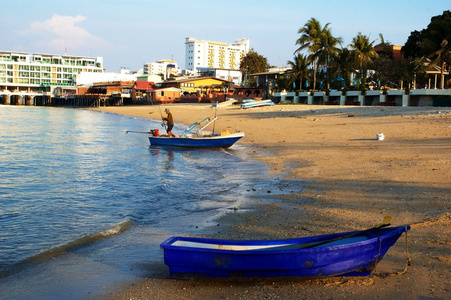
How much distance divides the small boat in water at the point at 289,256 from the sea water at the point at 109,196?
1523 millimetres

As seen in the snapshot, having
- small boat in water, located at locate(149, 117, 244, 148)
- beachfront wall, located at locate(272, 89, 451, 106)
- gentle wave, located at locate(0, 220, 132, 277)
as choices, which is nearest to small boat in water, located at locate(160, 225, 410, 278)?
gentle wave, located at locate(0, 220, 132, 277)

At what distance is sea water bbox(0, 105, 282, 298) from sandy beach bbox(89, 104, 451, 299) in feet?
3.96

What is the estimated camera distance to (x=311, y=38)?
5481 cm

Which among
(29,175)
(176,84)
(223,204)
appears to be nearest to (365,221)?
(223,204)

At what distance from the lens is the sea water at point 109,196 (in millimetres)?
8320

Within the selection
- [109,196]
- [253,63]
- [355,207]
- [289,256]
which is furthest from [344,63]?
[289,256]

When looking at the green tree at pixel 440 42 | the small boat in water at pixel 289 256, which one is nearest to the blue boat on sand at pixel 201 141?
the small boat in water at pixel 289 256

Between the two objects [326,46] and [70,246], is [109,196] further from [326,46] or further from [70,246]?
[326,46]

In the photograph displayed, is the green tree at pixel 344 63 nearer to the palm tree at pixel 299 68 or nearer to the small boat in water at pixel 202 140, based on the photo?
the palm tree at pixel 299 68

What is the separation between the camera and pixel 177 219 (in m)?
9.79

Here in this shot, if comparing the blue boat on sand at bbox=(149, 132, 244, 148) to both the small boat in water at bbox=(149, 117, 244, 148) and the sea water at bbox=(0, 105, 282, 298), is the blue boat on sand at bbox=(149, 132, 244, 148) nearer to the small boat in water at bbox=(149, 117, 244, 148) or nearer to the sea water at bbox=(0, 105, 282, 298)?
the small boat in water at bbox=(149, 117, 244, 148)

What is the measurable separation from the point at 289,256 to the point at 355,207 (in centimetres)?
423

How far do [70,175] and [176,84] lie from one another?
244 ft

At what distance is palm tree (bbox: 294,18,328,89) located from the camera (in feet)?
178
